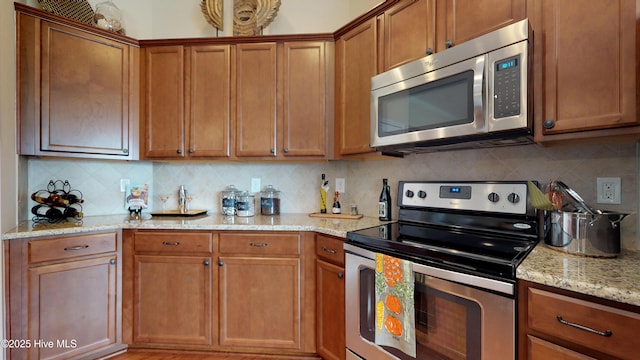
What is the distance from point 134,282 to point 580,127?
250 cm

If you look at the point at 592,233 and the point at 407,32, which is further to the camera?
the point at 407,32

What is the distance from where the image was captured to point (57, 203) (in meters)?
1.93

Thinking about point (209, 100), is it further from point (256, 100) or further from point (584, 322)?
point (584, 322)

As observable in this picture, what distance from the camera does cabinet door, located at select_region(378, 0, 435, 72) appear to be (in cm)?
152

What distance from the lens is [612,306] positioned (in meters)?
0.76

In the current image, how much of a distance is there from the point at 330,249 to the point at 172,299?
1106 millimetres

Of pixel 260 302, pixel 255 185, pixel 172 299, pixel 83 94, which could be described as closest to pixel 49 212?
pixel 83 94

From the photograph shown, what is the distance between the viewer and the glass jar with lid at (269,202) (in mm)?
2307

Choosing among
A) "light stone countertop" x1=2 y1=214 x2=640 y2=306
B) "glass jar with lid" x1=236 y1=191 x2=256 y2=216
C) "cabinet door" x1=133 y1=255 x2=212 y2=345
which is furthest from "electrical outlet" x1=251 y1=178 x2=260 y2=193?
"cabinet door" x1=133 y1=255 x2=212 y2=345

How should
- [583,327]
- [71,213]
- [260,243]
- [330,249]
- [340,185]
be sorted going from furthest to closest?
1. [340,185]
2. [71,213]
3. [260,243]
4. [330,249]
5. [583,327]

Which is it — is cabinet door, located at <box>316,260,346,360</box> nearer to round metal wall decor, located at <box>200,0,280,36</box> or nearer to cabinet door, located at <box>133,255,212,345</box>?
cabinet door, located at <box>133,255,212,345</box>

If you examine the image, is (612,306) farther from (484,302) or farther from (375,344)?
(375,344)

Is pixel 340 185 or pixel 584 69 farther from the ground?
pixel 584 69

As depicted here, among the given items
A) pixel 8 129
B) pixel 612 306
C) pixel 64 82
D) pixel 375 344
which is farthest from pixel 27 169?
pixel 612 306
